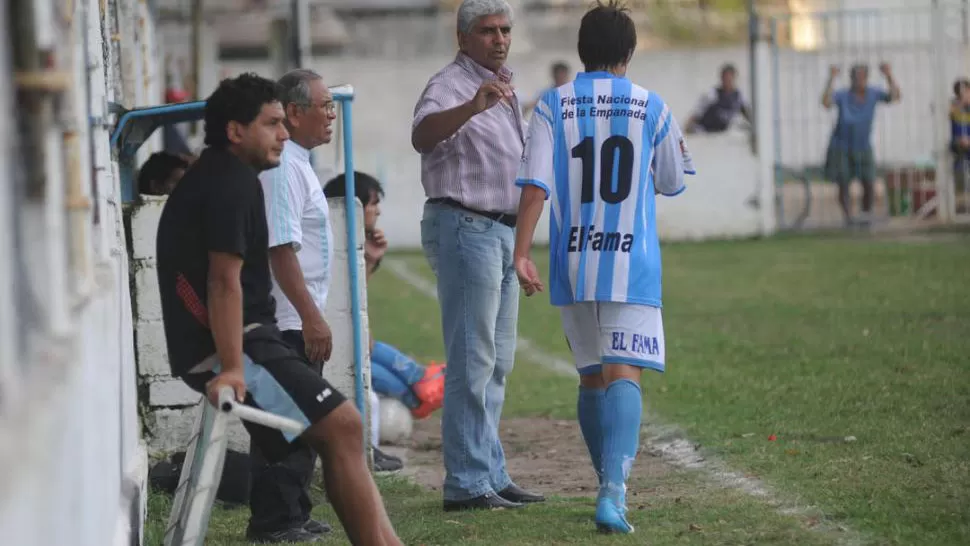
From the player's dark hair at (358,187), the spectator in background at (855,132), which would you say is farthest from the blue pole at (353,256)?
the spectator in background at (855,132)

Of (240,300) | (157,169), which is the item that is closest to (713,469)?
(240,300)

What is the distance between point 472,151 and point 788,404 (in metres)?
2.80

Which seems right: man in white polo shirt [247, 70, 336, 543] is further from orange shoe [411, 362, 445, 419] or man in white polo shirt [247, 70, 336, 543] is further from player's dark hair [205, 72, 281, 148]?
orange shoe [411, 362, 445, 419]

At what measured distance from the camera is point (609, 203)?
5.83 metres

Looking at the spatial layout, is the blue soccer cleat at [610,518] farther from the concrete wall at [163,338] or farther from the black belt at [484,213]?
the concrete wall at [163,338]

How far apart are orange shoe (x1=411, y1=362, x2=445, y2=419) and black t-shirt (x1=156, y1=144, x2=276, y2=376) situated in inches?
146

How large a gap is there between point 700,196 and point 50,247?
710 inches

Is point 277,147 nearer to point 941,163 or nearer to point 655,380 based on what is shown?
point 655,380

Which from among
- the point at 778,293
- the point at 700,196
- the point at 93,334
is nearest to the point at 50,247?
the point at 93,334

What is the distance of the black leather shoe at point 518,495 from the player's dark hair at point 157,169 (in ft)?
8.25

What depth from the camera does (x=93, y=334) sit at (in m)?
4.43

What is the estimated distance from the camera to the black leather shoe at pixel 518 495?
6.62 m

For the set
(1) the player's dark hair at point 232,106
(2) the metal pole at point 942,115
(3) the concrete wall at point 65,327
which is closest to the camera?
(3) the concrete wall at point 65,327

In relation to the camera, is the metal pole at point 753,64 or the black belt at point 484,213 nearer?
the black belt at point 484,213
